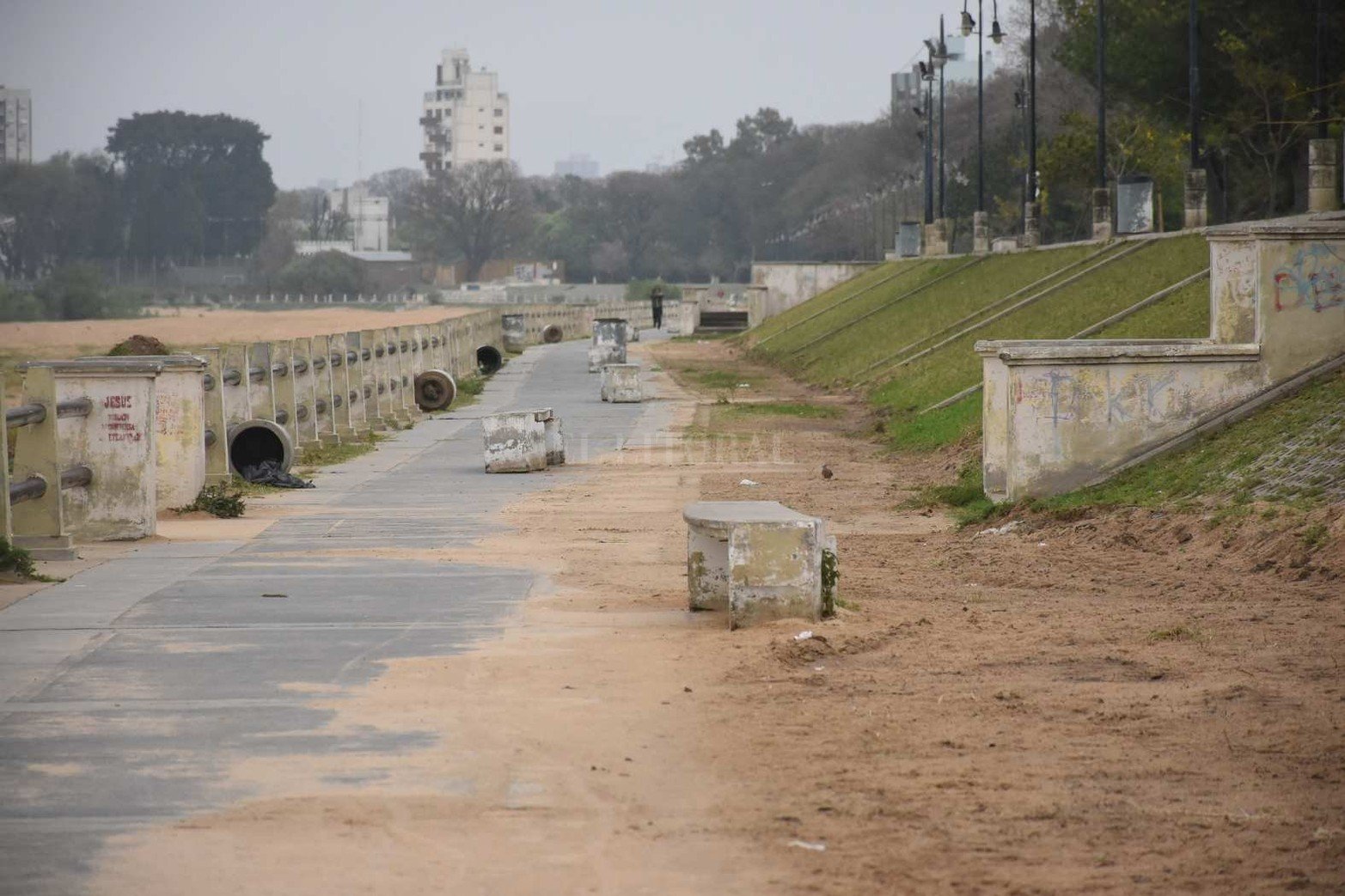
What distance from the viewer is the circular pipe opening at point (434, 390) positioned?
36.1 m

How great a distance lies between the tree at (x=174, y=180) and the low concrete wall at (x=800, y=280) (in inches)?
4219

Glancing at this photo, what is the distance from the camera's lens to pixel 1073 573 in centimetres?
1328

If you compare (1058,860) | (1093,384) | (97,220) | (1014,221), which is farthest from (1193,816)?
(97,220)

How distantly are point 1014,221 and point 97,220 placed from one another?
114 meters

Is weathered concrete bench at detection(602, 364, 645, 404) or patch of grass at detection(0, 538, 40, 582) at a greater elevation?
weathered concrete bench at detection(602, 364, 645, 404)

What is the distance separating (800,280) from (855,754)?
271ft

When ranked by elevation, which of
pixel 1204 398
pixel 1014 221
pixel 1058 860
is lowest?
pixel 1058 860

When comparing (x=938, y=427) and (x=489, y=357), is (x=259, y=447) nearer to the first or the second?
(x=938, y=427)

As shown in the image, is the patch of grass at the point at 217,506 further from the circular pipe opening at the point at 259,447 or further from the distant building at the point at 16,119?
the distant building at the point at 16,119

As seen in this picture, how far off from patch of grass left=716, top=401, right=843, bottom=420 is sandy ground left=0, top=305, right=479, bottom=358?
147 feet

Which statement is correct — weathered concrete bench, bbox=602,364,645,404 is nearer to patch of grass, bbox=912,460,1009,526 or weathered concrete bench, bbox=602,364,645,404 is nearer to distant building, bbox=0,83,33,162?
patch of grass, bbox=912,460,1009,526

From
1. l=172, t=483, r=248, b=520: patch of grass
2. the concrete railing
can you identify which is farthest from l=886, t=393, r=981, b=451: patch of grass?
l=172, t=483, r=248, b=520: patch of grass

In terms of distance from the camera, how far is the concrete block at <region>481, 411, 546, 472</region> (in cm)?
2200

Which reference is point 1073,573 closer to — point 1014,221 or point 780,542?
point 780,542
